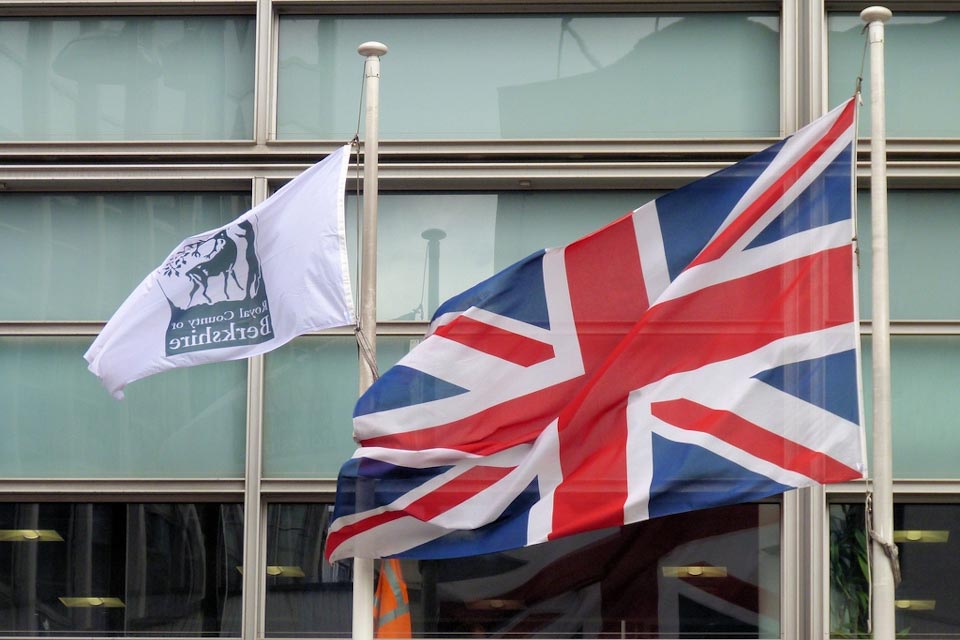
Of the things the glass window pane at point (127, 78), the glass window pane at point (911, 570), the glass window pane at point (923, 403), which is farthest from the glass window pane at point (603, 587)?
the glass window pane at point (127, 78)

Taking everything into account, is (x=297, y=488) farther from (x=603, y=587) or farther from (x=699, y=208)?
(x=699, y=208)

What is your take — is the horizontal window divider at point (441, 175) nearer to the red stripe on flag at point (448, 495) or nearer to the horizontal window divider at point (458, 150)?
the horizontal window divider at point (458, 150)

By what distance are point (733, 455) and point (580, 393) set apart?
109 cm

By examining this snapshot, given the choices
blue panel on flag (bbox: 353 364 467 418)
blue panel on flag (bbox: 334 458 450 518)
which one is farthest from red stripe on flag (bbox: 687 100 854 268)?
blue panel on flag (bbox: 334 458 450 518)

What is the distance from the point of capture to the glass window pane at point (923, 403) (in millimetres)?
11672

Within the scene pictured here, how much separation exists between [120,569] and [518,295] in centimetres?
423

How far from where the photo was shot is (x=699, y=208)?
9.77 meters

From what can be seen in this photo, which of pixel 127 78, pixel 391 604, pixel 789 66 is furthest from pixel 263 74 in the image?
pixel 391 604

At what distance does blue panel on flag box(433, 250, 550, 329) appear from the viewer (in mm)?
10094

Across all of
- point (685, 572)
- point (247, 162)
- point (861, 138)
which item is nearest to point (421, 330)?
point (247, 162)

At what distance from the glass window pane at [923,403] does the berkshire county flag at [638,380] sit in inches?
101

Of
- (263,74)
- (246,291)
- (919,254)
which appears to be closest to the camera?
(246,291)

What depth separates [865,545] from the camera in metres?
11.6

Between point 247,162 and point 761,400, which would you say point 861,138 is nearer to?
point 761,400
